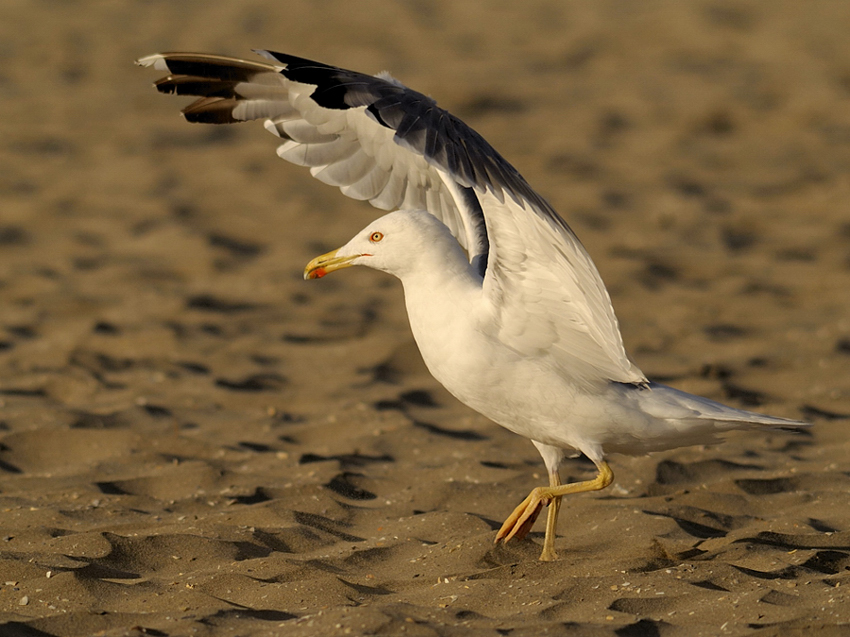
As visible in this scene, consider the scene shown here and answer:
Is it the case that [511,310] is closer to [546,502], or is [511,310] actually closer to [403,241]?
[403,241]

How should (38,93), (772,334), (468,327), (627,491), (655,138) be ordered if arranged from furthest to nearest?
(38,93)
(655,138)
(772,334)
(627,491)
(468,327)

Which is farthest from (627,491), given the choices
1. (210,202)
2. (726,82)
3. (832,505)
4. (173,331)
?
(726,82)

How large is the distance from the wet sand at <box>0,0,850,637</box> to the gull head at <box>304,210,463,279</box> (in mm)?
1094

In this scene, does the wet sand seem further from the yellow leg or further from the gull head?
the gull head

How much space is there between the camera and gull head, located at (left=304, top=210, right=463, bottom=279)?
4.42 metres

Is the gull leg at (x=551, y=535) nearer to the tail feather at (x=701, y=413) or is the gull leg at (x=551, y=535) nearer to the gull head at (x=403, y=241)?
the tail feather at (x=701, y=413)

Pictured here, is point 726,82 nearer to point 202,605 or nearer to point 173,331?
point 173,331

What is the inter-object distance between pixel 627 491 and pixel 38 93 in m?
9.89

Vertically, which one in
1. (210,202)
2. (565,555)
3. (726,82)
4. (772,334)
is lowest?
(565,555)

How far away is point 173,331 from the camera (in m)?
7.79

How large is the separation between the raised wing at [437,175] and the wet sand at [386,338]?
2.75 ft

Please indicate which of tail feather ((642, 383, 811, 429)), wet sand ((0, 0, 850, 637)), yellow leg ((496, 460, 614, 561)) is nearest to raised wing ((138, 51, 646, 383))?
tail feather ((642, 383, 811, 429))

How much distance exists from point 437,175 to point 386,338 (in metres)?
2.69

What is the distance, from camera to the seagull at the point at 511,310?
3.93m
